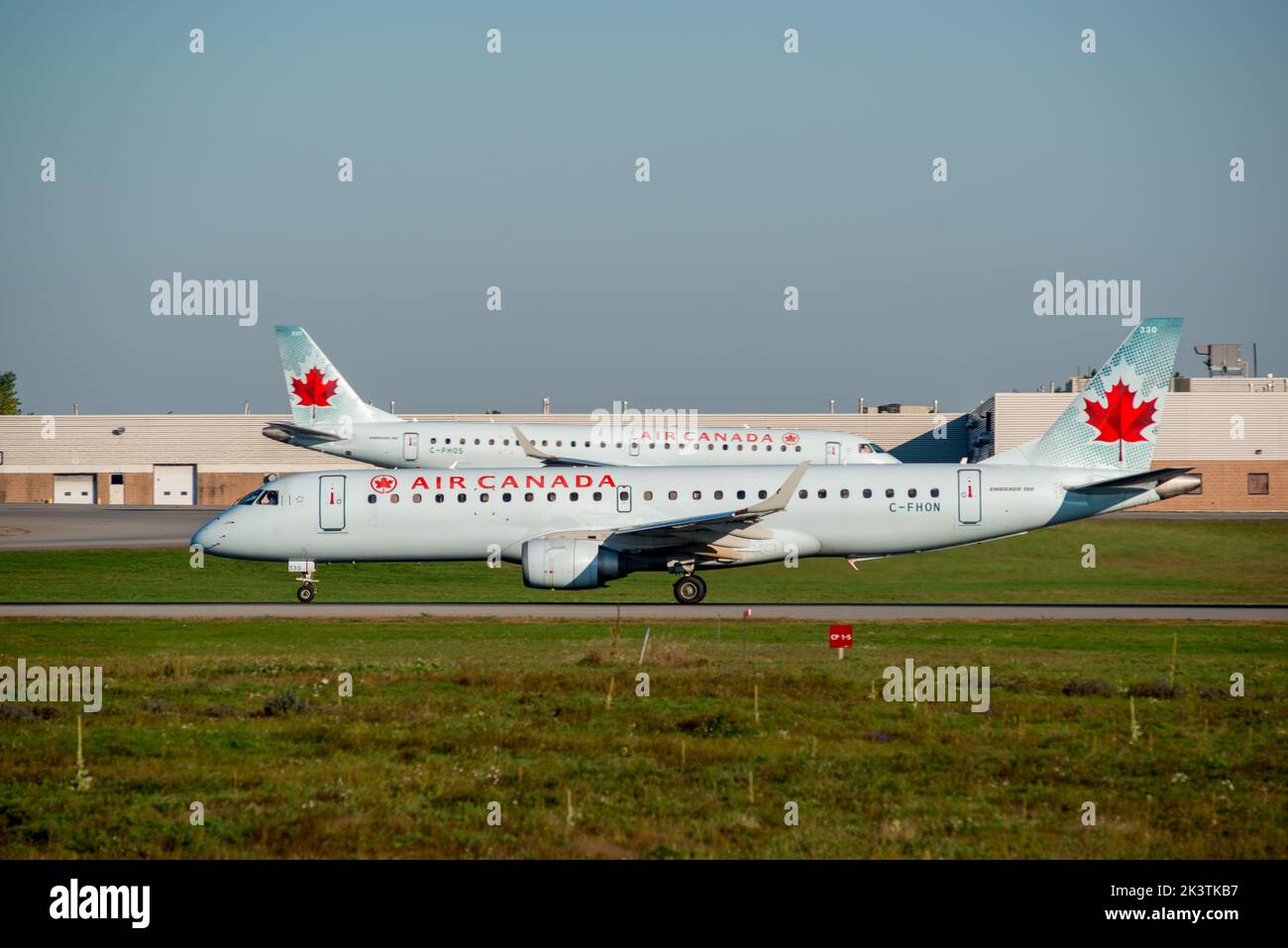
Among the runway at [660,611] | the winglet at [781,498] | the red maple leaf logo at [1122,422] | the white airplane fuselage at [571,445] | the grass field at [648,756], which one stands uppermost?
the white airplane fuselage at [571,445]

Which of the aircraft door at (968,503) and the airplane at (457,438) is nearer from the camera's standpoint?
the aircraft door at (968,503)

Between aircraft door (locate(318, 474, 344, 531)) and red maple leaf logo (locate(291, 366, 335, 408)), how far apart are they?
31437 millimetres

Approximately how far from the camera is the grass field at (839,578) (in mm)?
43000

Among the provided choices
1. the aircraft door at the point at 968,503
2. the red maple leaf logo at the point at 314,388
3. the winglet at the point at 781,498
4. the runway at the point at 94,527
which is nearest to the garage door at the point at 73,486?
the runway at the point at 94,527

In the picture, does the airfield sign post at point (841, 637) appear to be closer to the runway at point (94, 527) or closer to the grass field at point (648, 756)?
the grass field at point (648, 756)

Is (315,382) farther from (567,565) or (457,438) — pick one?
(567,565)

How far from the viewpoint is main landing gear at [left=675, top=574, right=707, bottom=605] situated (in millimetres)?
38625

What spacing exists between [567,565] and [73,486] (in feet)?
251

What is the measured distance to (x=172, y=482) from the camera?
100 m

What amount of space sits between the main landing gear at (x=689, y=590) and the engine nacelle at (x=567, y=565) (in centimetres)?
281

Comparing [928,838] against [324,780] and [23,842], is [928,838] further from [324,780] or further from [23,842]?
[23,842]

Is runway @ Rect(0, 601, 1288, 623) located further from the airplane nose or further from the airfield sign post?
the airfield sign post

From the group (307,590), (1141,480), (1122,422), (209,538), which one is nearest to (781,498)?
(1141,480)
